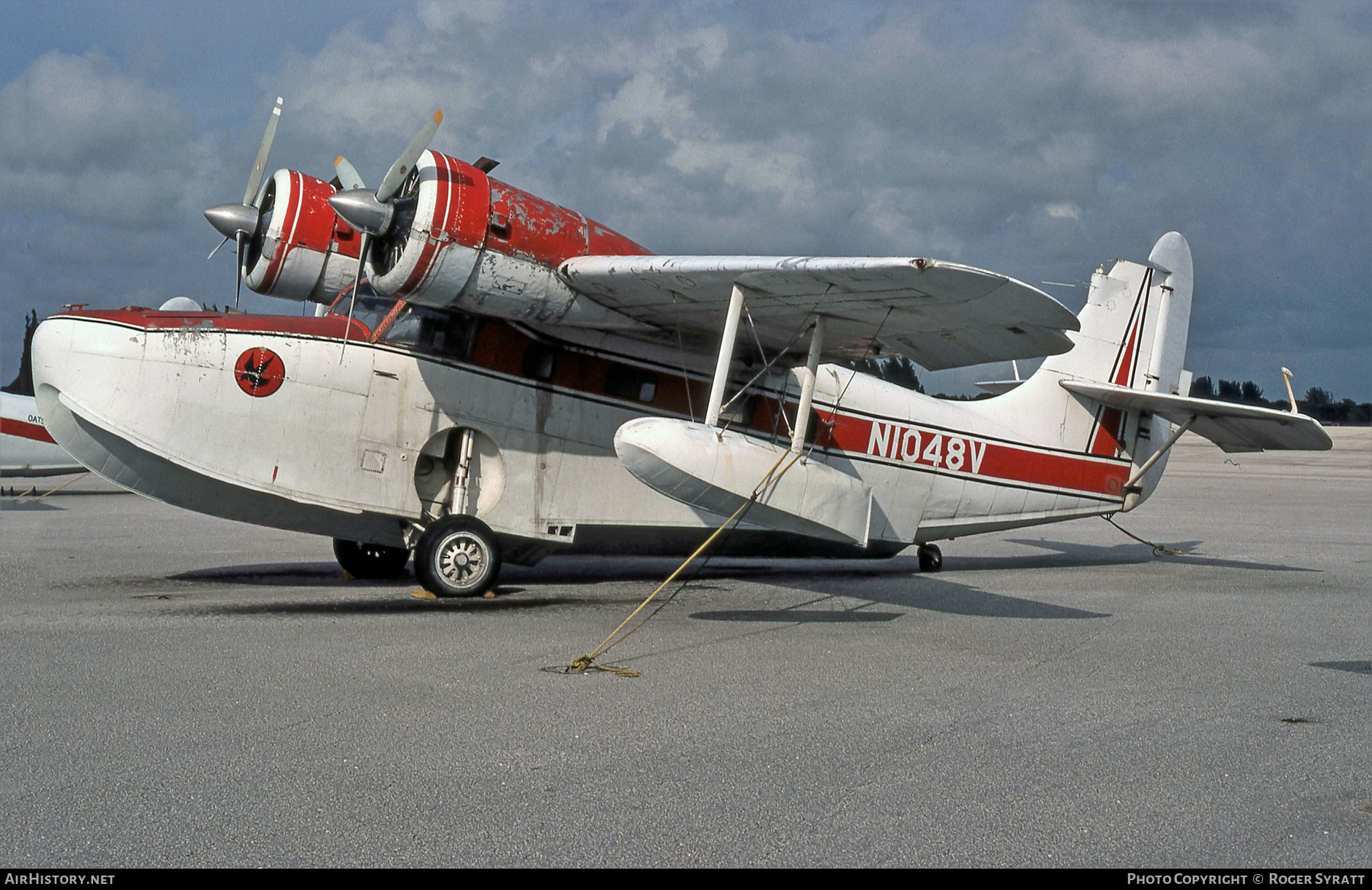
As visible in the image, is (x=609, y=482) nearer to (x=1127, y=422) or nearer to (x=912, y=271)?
(x=912, y=271)

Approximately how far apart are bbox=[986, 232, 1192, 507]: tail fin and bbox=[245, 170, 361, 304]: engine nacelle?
795 cm

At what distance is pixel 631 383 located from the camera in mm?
10742

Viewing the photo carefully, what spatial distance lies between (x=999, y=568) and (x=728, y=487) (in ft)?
21.3

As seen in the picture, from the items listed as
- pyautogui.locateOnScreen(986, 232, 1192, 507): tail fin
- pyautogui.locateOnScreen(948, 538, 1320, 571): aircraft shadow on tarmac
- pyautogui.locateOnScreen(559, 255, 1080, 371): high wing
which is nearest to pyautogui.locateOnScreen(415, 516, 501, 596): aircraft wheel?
pyautogui.locateOnScreen(559, 255, 1080, 371): high wing

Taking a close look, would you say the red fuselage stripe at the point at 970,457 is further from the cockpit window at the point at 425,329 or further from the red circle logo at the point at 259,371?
the red circle logo at the point at 259,371

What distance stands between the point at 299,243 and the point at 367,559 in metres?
3.38

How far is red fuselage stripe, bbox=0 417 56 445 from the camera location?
22969 mm

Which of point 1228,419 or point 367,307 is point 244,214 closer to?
point 367,307

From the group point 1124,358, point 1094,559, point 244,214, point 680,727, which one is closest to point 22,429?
point 244,214

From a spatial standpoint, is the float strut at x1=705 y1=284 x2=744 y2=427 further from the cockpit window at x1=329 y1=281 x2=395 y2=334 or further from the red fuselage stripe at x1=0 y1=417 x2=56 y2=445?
the red fuselage stripe at x1=0 y1=417 x2=56 y2=445

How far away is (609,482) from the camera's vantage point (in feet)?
35.5

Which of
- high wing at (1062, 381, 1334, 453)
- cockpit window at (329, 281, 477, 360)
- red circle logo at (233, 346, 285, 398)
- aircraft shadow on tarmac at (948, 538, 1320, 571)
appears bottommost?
aircraft shadow on tarmac at (948, 538, 1320, 571)

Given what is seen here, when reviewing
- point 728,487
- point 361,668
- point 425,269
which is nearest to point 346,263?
point 425,269

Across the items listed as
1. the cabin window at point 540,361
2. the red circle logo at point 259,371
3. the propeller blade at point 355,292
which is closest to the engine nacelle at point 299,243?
the propeller blade at point 355,292
